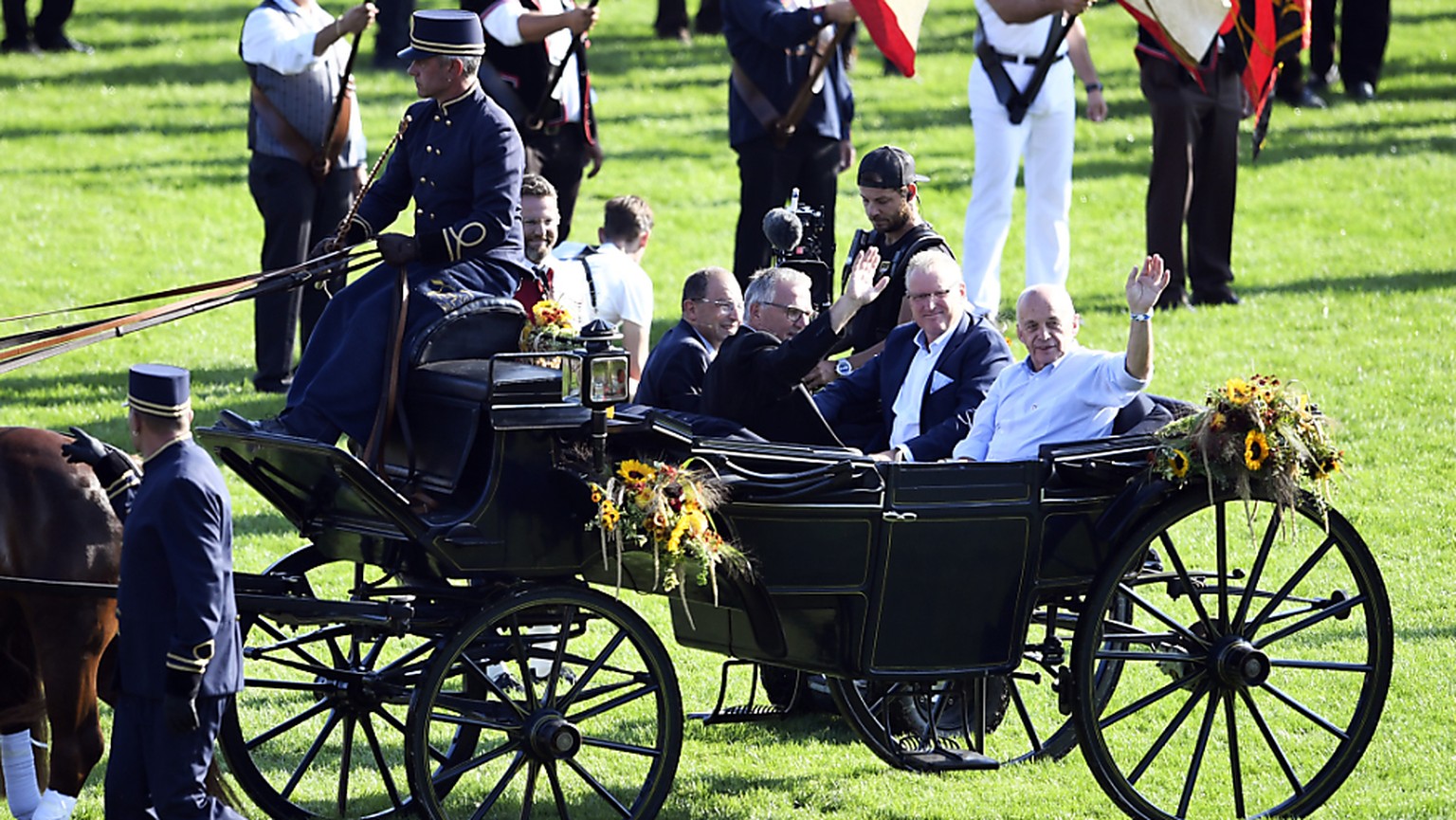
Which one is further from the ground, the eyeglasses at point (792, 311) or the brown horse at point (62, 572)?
the eyeglasses at point (792, 311)

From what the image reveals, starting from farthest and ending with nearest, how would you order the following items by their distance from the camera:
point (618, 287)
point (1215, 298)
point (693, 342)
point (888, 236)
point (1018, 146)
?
point (1215, 298)
point (1018, 146)
point (618, 287)
point (888, 236)
point (693, 342)

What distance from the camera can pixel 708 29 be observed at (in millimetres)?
22266

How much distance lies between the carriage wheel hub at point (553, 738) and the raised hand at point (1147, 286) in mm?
2092

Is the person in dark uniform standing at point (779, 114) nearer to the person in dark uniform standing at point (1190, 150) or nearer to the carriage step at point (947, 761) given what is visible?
the person in dark uniform standing at point (1190, 150)

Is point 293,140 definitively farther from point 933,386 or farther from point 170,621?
point 170,621

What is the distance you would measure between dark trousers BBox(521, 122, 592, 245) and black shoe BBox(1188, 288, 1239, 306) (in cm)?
436

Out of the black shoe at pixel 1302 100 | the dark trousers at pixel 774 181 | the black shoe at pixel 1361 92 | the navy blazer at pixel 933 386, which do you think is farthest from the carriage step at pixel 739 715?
the black shoe at pixel 1361 92

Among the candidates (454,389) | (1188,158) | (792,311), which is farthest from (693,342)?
(1188,158)

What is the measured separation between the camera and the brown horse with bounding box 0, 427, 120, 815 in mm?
6031

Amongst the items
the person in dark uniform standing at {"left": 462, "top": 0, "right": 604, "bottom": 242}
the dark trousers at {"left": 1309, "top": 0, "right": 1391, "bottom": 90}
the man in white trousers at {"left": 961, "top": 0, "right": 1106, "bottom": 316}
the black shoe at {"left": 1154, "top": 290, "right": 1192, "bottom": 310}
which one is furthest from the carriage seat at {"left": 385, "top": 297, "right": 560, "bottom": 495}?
the dark trousers at {"left": 1309, "top": 0, "right": 1391, "bottom": 90}

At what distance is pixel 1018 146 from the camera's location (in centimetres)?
Result: 1178

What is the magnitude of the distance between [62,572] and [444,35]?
6.87ft

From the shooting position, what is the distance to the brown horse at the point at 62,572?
6031mm

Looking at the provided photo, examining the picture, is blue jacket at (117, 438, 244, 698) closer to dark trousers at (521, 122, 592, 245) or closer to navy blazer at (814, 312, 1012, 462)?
navy blazer at (814, 312, 1012, 462)
